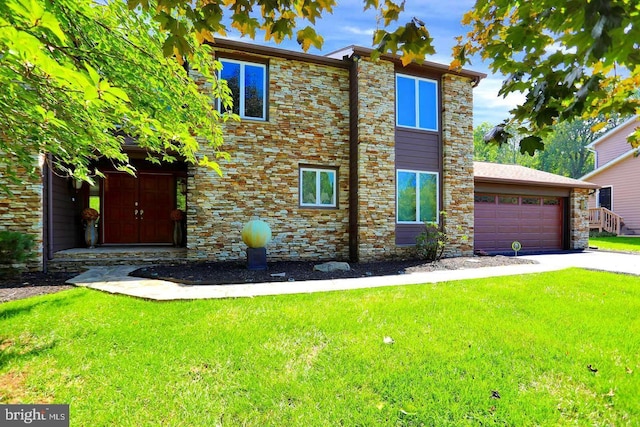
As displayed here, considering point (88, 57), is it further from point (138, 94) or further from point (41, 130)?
point (41, 130)

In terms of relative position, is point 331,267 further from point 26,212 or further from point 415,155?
point 26,212

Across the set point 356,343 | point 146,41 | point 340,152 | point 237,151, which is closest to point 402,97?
point 340,152

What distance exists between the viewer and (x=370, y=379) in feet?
8.91

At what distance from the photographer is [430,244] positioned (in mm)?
9742

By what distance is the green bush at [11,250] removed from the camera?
578 cm

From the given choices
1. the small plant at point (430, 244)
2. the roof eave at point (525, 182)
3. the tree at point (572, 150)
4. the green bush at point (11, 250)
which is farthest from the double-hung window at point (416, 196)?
the tree at point (572, 150)

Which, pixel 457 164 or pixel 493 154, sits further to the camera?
pixel 493 154

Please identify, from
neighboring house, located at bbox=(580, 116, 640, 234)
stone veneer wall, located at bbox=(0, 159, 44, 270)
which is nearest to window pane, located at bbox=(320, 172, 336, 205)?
stone veneer wall, located at bbox=(0, 159, 44, 270)

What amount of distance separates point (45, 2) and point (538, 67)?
3.30m

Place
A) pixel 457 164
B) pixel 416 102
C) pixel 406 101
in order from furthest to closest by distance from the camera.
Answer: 1. pixel 457 164
2. pixel 416 102
3. pixel 406 101

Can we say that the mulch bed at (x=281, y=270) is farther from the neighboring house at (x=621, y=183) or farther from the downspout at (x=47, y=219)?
the neighboring house at (x=621, y=183)

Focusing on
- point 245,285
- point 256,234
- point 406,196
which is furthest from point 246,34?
point 406,196

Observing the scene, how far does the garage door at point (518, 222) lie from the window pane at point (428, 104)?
379 cm

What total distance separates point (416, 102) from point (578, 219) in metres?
9.49
